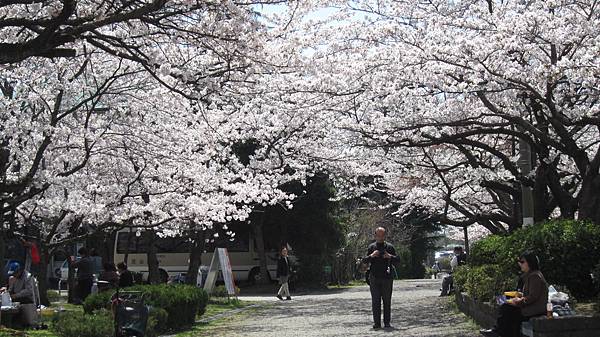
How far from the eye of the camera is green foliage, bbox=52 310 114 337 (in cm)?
1097

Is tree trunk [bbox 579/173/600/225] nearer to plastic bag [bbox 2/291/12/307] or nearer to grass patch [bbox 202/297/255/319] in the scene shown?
grass patch [bbox 202/297/255/319]

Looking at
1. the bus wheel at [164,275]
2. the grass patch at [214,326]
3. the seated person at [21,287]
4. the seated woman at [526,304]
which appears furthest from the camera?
the bus wheel at [164,275]

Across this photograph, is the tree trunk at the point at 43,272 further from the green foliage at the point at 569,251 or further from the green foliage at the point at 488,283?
the green foliage at the point at 569,251

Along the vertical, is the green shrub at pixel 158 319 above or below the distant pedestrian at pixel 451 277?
below

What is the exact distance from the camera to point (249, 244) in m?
34.6

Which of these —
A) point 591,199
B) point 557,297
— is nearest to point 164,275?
point 591,199

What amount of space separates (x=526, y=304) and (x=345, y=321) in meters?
6.17

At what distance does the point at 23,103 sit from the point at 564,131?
10.5 metres

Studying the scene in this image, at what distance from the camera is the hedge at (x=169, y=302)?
13463 mm

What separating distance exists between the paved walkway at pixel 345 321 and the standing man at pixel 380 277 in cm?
29

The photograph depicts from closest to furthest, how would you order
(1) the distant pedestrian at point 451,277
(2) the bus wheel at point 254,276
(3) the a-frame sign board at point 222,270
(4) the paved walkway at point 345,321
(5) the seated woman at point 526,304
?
(5) the seated woman at point 526,304 < (4) the paved walkway at point 345,321 < (3) the a-frame sign board at point 222,270 < (1) the distant pedestrian at point 451,277 < (2) the bus wheel at point 254,276

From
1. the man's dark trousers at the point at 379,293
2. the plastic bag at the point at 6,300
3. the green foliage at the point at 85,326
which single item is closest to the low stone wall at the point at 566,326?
the man's dark trousers at the point at 379,293

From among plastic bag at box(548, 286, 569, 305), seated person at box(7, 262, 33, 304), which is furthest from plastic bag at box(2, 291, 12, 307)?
plastic bag at box(548, 286, 569, 305)

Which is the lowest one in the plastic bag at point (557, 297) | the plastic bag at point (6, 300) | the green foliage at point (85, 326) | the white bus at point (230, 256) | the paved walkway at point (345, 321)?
the paved walkway at point (345, 321)
